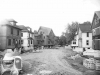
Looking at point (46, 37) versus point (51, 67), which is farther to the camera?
point (46, 37)

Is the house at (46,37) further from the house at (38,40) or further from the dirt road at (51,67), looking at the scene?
the dirt road at (51,67)

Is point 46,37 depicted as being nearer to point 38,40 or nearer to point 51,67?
point 38,40

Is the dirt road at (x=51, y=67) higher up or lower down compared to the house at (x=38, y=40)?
lower down

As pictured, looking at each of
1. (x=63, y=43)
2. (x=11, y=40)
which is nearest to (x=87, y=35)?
(x=11, y=40)

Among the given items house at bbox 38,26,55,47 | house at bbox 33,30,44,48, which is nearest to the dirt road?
house at bbox 33,30,44,48

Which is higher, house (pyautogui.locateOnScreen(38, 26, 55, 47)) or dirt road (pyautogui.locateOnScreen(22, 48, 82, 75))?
house (pyautogui.locateOnScreen(38, 26, 55, 47))

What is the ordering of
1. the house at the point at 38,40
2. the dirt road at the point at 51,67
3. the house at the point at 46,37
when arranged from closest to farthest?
the dirt road at the point at 51,67, the house at the point at 38,40, the house at the point at 46,37

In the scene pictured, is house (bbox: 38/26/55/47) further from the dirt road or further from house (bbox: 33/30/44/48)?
the dirt road

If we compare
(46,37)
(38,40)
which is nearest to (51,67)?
(38,40)

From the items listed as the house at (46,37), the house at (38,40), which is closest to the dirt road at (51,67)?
the house at (38,40)

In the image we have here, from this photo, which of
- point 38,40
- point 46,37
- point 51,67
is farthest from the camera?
point 46,37

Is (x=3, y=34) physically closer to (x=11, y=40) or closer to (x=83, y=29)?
(x=11, y=40)

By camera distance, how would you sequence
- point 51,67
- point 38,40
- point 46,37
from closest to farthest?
point 51,67, point 38,40, point 46,37

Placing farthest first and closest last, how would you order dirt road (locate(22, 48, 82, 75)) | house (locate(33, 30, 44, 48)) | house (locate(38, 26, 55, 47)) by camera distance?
1. house (locate(38, 26, 55, 47))
2. house (locate(33, 30, 44, 48))
3. dirt road (locate(22, 48, 82, 75))
